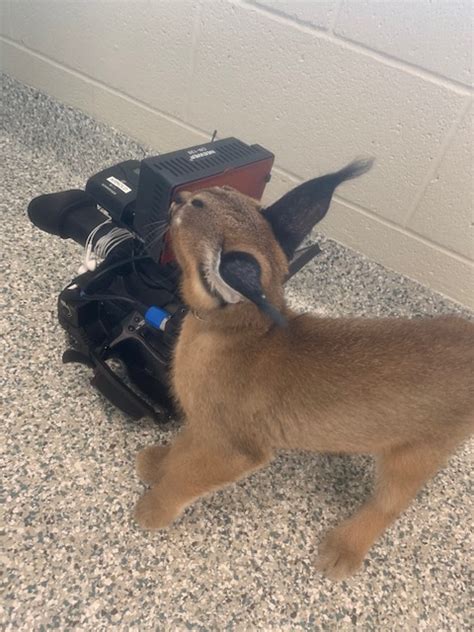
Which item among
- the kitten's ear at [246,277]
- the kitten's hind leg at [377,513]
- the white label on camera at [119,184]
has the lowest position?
the kitten's hind leg at [377,513]

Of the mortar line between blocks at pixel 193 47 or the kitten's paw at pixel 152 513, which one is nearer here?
the kitten's paw at pixel 152 513

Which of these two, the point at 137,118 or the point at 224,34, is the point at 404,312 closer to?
the point at 224,34

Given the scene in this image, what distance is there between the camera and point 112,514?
3.42 ft

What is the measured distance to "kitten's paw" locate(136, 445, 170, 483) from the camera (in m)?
1.09

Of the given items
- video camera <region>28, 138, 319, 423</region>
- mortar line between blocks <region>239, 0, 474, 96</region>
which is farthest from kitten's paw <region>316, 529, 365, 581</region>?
mortar line between blocks <region>239, 0, 474, 96</region>

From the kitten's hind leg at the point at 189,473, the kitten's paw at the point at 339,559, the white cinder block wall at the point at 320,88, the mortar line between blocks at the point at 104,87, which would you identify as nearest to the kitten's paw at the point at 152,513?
the kitten's hind leg at the point at 189,473

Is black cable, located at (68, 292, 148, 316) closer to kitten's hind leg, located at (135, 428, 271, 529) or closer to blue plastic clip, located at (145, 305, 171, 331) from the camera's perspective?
blue plastic clip, located at (145, 305, 171, 331)

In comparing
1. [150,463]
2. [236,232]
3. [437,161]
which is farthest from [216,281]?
[437,161]

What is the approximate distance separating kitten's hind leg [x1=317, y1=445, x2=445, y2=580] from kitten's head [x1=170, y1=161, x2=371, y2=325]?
1.25ft

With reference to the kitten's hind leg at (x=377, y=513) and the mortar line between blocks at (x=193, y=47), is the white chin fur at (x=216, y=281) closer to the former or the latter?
the kitten's hind leg at (x=377, y=513)

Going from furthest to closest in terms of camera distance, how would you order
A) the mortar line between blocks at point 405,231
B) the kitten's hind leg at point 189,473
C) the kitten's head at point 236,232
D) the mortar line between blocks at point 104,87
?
the mortar line between blocks at point 104,87 < the mortar line between blocks at point 405,231 < the kitten's hind leg at point 189,473 < the kitten's head at point 236,232

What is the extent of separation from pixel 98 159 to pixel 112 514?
1184mm

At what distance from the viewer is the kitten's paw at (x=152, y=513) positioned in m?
1.01

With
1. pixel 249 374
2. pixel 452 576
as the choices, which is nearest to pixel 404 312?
pixel 452 576
